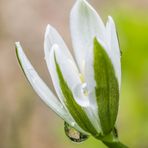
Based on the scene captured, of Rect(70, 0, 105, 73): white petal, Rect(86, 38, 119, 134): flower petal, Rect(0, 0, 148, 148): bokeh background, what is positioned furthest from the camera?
Rect(0, 0, 148, 148): bokeh background

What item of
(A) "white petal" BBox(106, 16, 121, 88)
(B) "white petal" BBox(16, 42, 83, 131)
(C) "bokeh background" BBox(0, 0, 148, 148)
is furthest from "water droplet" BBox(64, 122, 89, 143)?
(C) "bokeh background" BBox(0, 0, 148, 148)

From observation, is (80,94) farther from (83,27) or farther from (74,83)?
(83,27)

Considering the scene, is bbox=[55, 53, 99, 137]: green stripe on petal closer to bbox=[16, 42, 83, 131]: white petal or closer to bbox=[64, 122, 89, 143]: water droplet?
bbox=[16, 42, 83, 131]: white petal

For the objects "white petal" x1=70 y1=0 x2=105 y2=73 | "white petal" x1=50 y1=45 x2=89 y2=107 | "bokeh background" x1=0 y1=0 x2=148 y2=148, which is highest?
"white petal" x1=70 y1=0 x2=105 y2=73

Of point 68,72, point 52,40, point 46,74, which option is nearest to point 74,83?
point 68,72

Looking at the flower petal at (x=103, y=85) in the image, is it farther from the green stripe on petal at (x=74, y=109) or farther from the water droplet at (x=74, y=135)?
the water droplet at (x=74, y=135)

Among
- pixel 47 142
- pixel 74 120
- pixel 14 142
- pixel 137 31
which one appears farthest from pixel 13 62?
pixel 74 120

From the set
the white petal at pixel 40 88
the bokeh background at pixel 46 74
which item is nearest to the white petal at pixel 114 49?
the white petal at pixel 40 88
